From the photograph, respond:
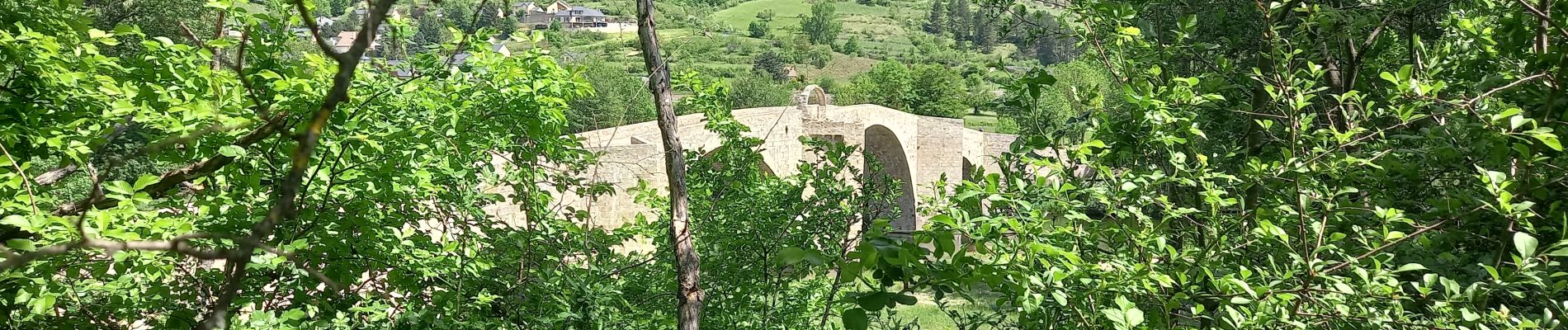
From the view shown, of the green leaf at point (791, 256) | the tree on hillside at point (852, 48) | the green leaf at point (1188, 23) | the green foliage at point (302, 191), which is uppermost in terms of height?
the green leaf at point (1188, 23)

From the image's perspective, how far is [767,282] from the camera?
11.8 feet

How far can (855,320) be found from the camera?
1.51m

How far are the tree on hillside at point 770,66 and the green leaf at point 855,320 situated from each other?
41.0 meters

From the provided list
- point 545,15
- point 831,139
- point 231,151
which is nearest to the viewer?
point 231,151

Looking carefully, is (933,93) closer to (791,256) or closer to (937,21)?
(937,21)

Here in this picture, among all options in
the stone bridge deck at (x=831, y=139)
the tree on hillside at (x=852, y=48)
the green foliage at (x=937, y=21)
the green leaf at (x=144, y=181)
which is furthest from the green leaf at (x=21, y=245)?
the green foliage at (x=937, y=21)

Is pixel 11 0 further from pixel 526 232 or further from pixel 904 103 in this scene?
pixel 904 103

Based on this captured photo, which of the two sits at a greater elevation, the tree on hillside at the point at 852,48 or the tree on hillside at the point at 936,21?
the tree on hillside at the point at 852,48

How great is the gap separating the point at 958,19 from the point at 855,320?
82.4m

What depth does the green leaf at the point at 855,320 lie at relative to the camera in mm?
1505

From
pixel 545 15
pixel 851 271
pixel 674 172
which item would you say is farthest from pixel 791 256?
pixel 545 15

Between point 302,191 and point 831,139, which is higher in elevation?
point 302,191

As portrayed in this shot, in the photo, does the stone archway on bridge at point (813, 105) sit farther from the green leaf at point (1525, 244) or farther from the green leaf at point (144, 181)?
the green leaf at point (1525, 244)

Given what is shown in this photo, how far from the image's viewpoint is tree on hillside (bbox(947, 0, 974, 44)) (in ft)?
248
